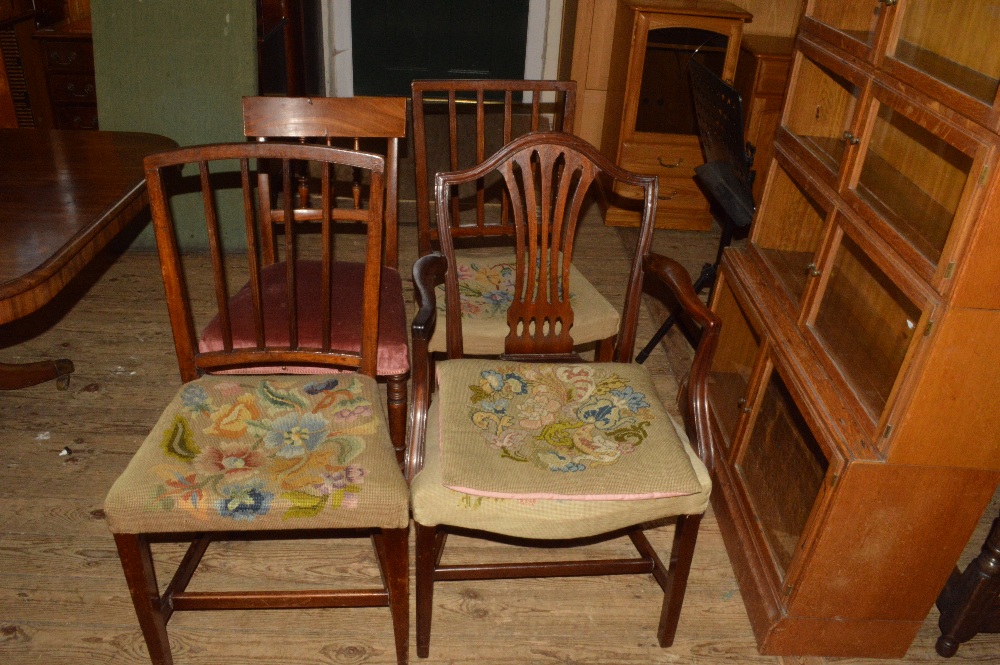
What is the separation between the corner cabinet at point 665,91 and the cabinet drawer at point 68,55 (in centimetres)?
244

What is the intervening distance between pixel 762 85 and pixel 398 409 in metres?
2.49

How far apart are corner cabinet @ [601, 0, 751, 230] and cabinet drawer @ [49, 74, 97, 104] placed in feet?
8.11

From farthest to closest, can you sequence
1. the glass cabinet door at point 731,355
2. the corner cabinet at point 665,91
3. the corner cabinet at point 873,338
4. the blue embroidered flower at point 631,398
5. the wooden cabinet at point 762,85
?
the wooden cabinet at point 762,85 → the corner cabinet at point 665,91 → the glass cabinet door at point 731,355 → the blue embroidered flower at point 631,398 → the corner cabinet at point 873,338

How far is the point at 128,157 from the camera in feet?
6.80

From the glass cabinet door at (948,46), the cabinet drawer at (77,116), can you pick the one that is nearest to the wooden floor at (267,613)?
the glass cabinet door at (948,46)

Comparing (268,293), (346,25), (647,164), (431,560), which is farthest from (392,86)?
(431,560)

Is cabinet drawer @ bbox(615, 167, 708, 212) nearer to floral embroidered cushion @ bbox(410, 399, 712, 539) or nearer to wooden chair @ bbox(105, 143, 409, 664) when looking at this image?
wooden chair @ bbox(105, 143, 409, 664)

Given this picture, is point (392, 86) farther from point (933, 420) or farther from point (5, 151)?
point (933, 420)

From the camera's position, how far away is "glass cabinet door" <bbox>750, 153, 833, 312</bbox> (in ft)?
6.47

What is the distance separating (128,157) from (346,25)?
10.2ft

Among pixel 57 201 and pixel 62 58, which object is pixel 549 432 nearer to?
pixel 57 201

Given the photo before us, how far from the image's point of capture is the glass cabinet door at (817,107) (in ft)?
5.97

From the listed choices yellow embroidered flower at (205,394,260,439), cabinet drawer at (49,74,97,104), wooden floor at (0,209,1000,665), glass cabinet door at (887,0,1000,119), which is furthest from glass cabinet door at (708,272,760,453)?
cabinet drawer at (49,74,97,104)

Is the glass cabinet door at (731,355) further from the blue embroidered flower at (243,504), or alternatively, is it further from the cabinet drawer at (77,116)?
the cabinet drawer at (77,116)
